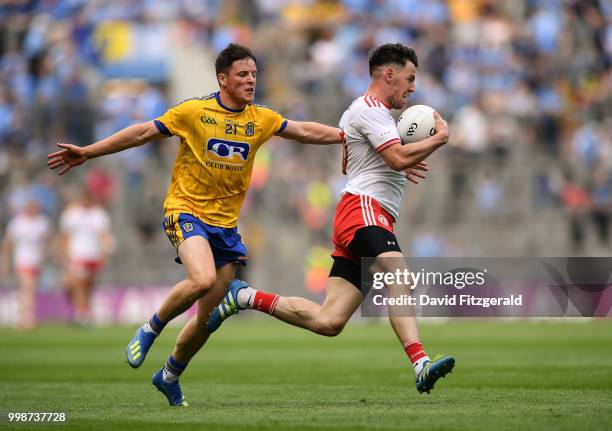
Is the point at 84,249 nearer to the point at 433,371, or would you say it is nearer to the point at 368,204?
the point at 368,204

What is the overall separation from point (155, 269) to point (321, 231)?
12.1ft

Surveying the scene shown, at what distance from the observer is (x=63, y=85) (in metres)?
28.2

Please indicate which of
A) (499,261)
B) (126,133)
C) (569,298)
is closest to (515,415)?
(126,133)

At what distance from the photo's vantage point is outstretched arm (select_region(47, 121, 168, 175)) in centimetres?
975

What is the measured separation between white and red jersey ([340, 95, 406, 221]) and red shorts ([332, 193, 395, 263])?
0.19ft

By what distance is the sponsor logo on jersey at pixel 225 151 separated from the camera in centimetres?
992

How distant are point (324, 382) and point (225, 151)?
3.28 metres

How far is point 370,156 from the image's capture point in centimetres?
979

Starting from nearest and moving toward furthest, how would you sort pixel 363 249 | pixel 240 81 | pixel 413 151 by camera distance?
pixel 413 151
pixel 363 249
pixel 240 81

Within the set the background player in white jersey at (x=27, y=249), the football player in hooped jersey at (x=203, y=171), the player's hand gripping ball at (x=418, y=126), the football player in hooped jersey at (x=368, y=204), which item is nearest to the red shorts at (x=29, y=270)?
the background player in white jersey at (x=27, y=249)

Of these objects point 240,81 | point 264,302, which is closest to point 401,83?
point 240,81

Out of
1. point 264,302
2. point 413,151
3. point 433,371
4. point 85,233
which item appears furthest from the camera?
point 85,233

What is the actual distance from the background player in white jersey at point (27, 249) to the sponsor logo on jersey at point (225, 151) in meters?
15.1

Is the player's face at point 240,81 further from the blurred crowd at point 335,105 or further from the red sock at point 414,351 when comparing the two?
the blurred crowd at point 335,105
